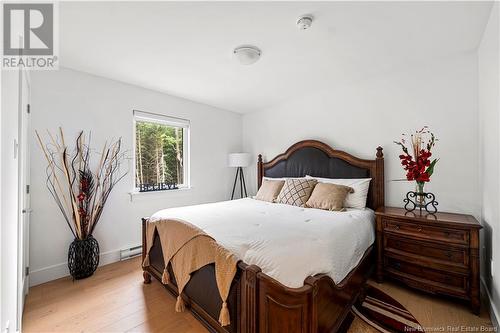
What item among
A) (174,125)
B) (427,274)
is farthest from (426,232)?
(174,125)

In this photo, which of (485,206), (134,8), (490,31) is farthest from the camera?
(485,206)

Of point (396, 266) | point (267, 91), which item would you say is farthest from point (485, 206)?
point (267, 91)

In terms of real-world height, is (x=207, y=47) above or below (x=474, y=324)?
above

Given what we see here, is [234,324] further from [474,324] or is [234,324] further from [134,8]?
[134,8]

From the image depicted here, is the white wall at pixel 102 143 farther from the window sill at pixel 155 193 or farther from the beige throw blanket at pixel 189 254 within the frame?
the beige throw blanket at pixel 189 254

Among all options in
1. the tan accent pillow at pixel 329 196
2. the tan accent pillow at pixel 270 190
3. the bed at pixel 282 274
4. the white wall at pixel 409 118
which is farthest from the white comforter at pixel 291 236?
the white wall at pixel 409 118

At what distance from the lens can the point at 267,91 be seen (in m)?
3.46

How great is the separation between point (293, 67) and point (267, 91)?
85cm

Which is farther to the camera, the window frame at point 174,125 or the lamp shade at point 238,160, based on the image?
the lamp shade at point 238,160

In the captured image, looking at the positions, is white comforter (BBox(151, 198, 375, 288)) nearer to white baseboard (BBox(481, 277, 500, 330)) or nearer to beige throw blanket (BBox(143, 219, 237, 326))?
beige throw blanket (BBox(143, 219, 237, 326))

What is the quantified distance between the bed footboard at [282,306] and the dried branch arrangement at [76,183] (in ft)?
6.06

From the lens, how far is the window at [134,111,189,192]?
11.0ft

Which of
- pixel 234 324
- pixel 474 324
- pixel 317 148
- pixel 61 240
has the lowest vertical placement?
Result: pixel 474 324

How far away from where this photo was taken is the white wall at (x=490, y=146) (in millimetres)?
1635
